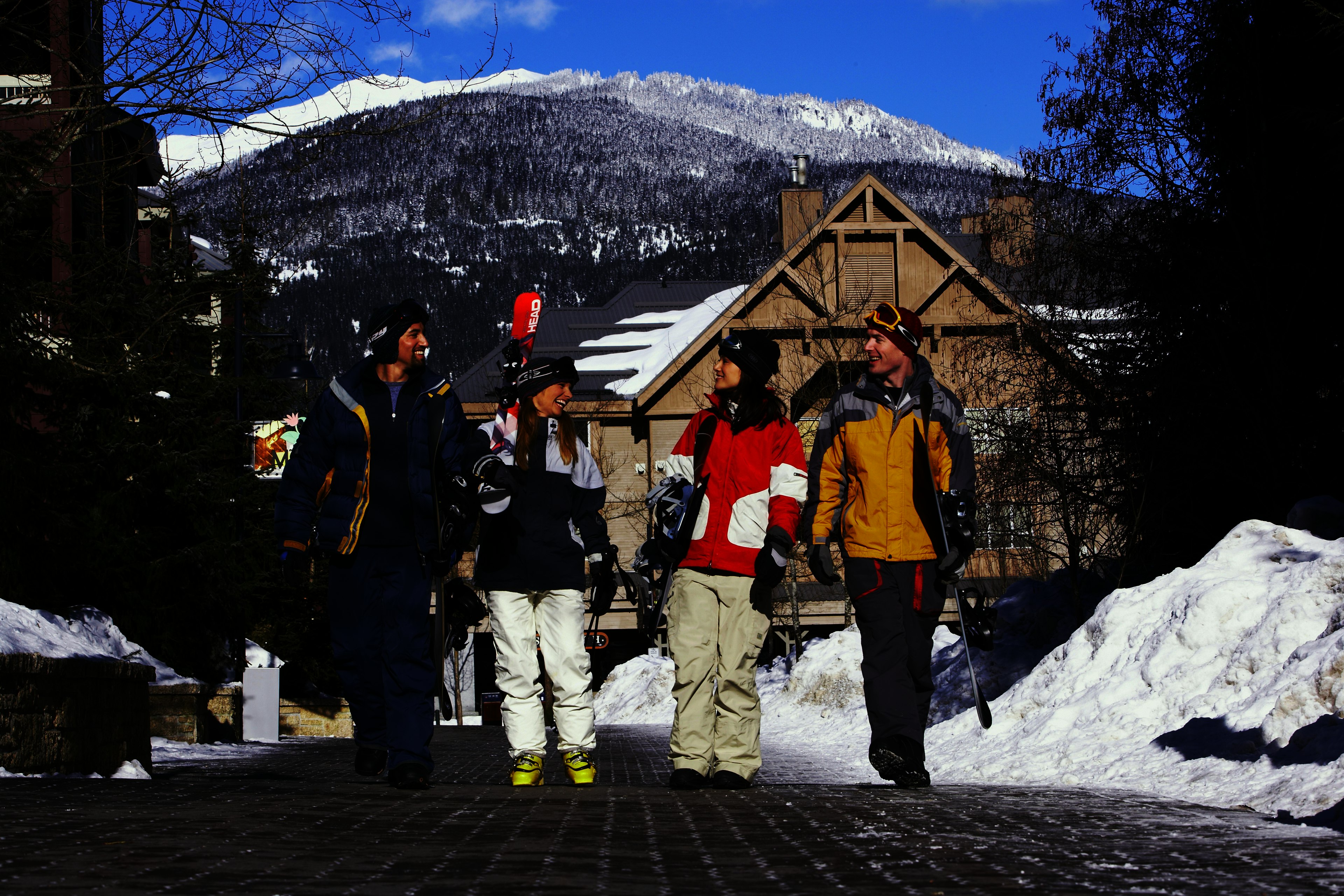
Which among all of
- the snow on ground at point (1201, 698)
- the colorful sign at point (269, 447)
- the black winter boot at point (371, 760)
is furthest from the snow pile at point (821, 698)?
the colorful sign at point (269, 447)

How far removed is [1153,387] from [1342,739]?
356 inches

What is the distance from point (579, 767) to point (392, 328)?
2223 mm

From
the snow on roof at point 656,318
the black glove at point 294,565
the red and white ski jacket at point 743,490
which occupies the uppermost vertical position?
the snow on roof at point 656,318

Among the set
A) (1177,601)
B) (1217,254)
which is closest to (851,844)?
(1177,601)

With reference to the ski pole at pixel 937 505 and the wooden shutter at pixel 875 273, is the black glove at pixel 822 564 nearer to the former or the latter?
the ski pole at pixel 937 505

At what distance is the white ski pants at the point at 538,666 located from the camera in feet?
24.2

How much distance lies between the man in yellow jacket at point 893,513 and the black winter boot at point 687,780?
2.55 ft

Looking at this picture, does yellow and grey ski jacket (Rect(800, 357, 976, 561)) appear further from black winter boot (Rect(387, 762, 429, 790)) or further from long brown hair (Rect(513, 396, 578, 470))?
black winter boot (Rect(387, 762, 429, 790))

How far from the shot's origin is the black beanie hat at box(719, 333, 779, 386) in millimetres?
7398

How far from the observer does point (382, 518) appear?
22.5ft

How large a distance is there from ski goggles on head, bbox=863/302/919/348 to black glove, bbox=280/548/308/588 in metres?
2.77

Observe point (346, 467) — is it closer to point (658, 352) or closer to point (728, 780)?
point (728, 780)

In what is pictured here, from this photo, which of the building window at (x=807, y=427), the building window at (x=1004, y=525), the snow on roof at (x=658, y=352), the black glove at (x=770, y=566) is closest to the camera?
the black glove at (x=770, y=566)

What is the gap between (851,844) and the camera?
4.72 meters
